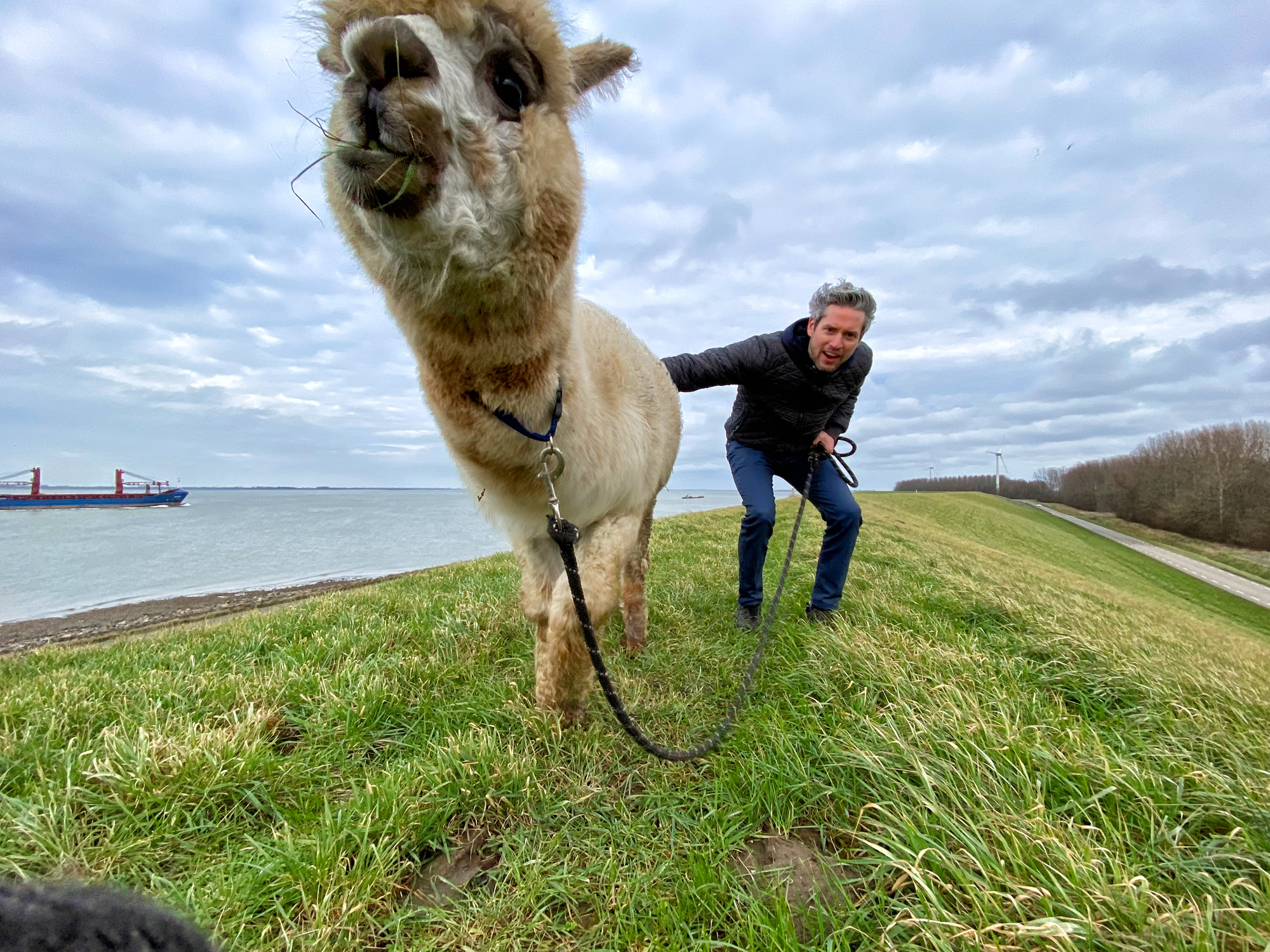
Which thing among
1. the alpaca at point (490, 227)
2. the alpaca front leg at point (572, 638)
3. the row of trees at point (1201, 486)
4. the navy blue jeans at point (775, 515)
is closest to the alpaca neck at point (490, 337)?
the alpaca at point (490, 227)

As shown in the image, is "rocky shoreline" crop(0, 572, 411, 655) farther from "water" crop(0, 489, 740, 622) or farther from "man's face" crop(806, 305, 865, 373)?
"man's face" crop(806, 305, 865, 373)

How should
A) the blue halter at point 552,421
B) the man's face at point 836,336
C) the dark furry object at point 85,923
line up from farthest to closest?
the man's face at point 836,336 < the blue halter at point 552,421 < the dark furry object at point 85,923

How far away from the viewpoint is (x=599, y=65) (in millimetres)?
2143

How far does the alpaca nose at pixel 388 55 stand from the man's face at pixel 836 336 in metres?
3.02

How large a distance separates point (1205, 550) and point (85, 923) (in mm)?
61838

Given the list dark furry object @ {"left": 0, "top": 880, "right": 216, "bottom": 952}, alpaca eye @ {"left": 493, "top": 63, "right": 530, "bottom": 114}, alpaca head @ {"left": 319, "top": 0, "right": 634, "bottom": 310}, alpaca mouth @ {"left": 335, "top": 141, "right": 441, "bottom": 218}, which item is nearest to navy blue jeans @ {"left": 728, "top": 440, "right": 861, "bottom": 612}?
alpaca head @ {"left": 319, "top": 0, "right": 634, "bottom": 310}

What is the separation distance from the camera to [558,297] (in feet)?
6.37

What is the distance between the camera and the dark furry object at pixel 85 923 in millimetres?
483

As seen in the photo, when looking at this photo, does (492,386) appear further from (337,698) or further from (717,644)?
(717,644)

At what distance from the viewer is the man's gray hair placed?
382cm

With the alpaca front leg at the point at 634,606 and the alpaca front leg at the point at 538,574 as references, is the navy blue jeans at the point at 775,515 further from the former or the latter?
the alpaca front leg at the point at 538,574

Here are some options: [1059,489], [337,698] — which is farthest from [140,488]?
[1059,489]

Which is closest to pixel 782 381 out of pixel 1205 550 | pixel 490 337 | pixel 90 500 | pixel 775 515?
pixel 775 515

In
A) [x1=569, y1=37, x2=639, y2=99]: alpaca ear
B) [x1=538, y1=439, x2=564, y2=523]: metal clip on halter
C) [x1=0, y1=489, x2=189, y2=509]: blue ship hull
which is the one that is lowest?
[x1=0, y1=489, x2=189, y2=509]: blue ship hull
